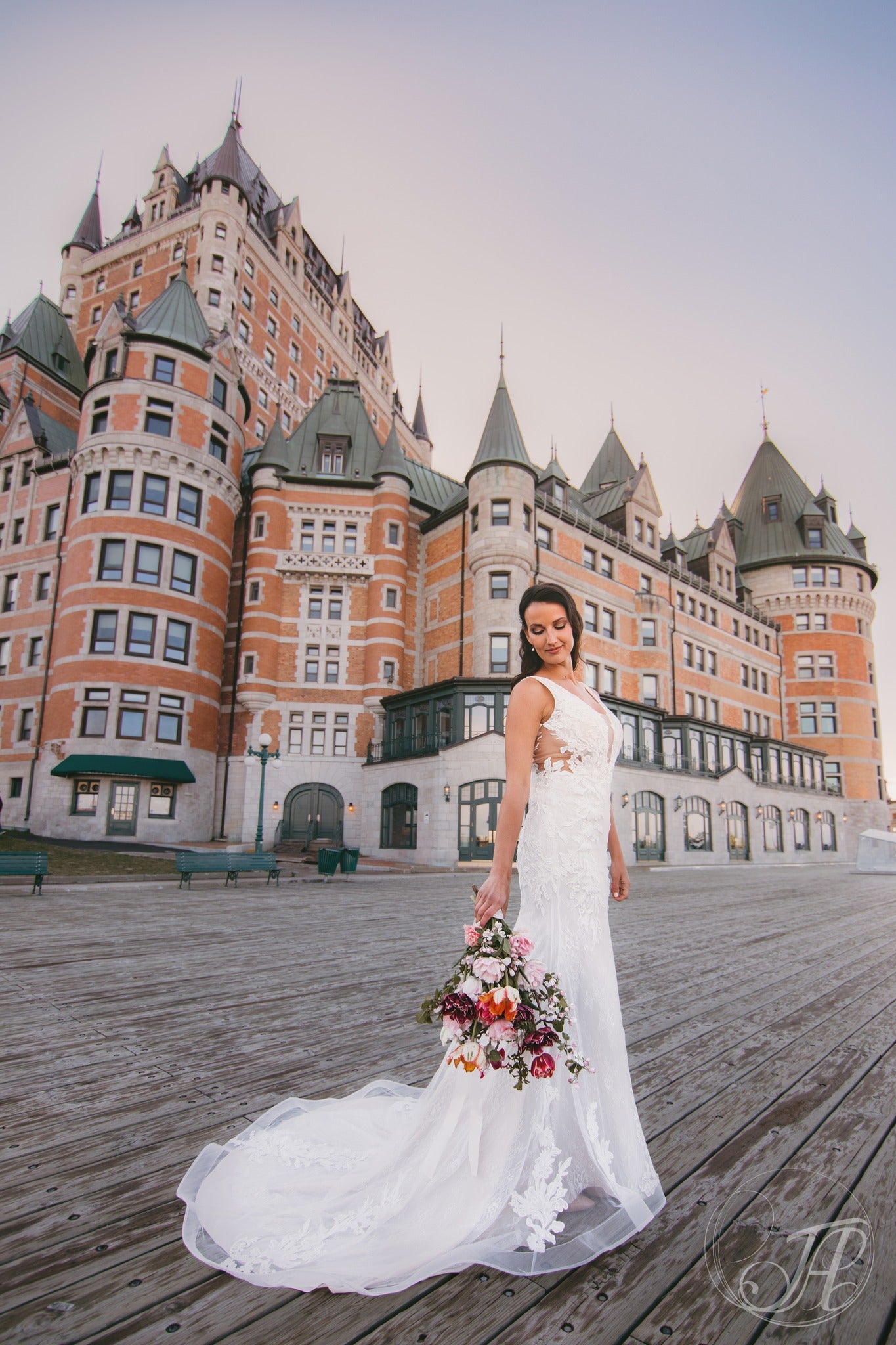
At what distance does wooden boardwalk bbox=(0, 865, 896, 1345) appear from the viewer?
1.82 metres

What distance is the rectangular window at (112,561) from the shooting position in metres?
29.0

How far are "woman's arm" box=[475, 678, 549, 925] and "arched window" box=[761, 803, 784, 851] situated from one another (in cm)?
3910

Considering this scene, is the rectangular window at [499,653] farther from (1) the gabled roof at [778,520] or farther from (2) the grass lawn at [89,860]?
(1) the gabled roof at [778,520]

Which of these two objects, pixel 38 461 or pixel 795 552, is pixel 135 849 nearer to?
pixel 38 461

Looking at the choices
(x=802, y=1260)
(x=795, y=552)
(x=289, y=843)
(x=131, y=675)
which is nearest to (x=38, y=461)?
(x=131, y=675)

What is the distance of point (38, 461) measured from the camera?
115 feet

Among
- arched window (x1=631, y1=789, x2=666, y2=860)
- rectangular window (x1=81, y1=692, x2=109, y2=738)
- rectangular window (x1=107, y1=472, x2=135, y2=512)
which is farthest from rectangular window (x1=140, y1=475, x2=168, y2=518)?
arched window (x1=631, y1=789, x2=666, y2=860)

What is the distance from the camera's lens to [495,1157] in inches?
92.2

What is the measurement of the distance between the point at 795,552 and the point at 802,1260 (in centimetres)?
5372

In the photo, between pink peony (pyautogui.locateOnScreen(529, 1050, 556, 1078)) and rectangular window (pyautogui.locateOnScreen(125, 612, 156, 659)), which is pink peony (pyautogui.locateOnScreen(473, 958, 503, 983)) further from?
rectangular window (pyautogui.locateOnScreen(125, 612, 156, 659))

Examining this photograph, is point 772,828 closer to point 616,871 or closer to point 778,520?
point 778,520

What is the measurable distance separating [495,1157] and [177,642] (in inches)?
1189

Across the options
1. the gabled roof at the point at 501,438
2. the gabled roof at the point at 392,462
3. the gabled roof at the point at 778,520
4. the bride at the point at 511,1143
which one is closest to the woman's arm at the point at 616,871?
the bride at the point at 511,1143

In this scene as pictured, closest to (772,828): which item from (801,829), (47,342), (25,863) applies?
(801,829)
